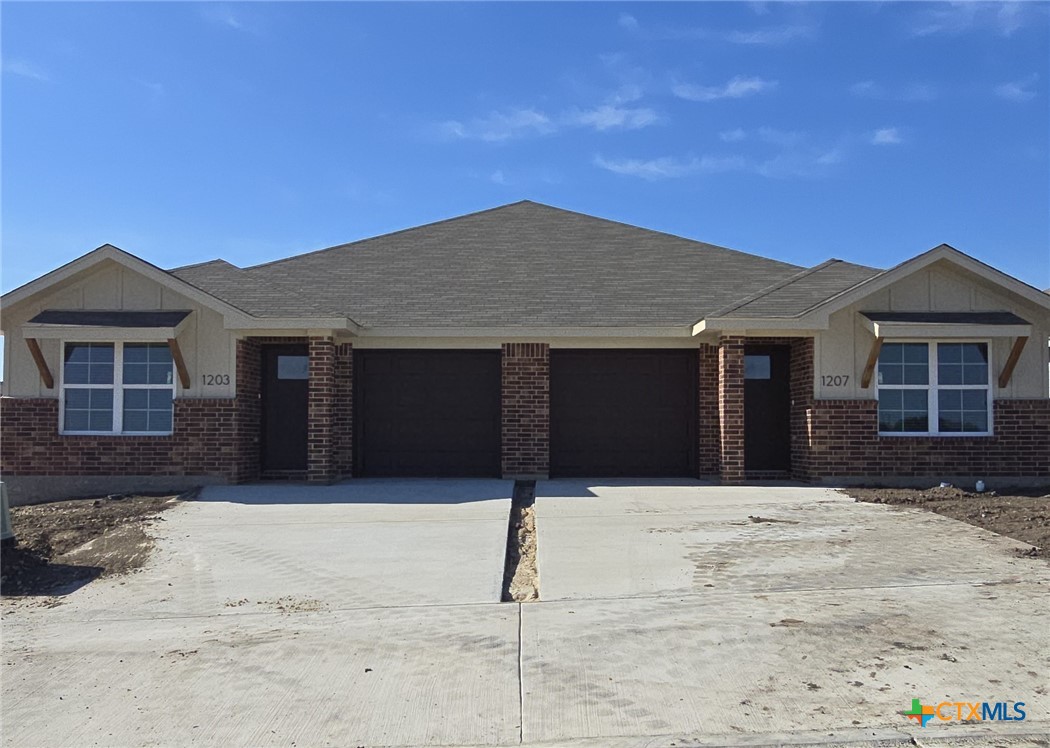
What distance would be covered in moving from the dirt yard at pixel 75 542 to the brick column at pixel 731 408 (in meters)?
8.33

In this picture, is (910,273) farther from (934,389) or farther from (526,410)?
(526,410)

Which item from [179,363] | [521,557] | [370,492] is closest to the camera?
[521,557]

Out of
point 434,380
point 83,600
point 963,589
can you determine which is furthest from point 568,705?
point 434,380

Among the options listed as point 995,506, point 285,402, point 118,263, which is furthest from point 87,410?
point 995,506

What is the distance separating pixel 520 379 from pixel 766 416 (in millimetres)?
4301

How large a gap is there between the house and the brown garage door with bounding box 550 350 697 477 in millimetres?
35

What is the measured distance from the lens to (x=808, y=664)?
5.39 m

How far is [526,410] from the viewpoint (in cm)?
1409

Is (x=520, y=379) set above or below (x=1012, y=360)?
below

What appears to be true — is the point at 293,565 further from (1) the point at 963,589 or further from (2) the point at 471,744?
(1) the point at 963,589

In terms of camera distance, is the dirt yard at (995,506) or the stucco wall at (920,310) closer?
the dirt yard at (995,506)

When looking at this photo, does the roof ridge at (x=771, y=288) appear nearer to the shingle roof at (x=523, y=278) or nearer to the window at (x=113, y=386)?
the shingle roof at (x=523, y=278)

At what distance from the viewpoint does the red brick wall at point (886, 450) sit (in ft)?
43.7

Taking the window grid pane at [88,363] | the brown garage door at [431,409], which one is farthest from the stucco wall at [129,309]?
the brown garage door at [431,409]
